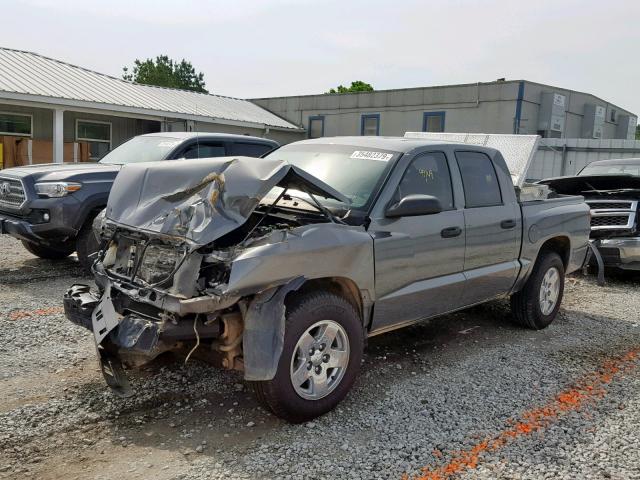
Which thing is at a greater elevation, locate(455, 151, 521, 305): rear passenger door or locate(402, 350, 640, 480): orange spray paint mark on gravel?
locate(455, 151, 521, 305): rear passenger door

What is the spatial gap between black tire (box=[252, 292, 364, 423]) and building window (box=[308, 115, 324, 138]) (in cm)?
2281

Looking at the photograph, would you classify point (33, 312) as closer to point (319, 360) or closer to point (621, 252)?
point (319, 360)

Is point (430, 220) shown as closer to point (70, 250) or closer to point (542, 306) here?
point (542, 306)

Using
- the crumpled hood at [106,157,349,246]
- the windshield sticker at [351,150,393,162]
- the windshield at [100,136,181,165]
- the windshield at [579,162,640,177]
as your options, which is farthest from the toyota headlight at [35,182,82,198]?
the windshield at [579,162,640,177]

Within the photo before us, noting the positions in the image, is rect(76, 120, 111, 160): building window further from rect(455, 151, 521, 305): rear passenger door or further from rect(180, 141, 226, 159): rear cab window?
rect(455, 151, 521, 305): rear passenger door

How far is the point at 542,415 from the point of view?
412 cm

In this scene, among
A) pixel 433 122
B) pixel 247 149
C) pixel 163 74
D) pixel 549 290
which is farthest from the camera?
pixel 163 74

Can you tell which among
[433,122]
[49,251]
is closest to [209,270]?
[49,251]

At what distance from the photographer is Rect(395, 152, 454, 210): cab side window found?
4679 millimetres

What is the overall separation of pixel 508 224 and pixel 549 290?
131 centimetres

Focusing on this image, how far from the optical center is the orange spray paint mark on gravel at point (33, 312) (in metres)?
5.68

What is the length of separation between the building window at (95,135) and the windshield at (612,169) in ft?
48.0

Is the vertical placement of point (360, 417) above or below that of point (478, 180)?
below

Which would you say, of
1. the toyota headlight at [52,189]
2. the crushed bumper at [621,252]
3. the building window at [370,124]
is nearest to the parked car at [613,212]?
the crushed bumper at [621,252]
